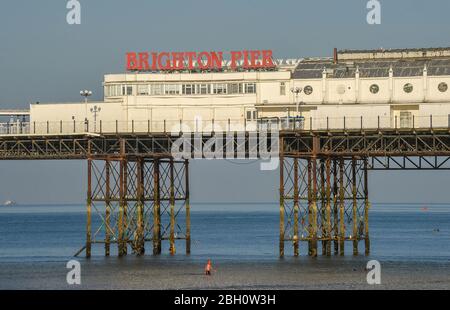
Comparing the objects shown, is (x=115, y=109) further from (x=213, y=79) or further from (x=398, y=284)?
(x=398, y=284)

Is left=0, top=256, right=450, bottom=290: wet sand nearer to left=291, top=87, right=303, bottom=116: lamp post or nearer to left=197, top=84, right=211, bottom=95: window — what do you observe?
left=291, top=87, right=303, bottom=116: lamp post

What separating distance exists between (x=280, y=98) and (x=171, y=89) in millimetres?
9785

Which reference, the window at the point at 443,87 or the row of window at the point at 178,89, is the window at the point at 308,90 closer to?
the row of window at the point at 178,89

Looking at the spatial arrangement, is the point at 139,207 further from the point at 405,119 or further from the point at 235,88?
the point at 405,119

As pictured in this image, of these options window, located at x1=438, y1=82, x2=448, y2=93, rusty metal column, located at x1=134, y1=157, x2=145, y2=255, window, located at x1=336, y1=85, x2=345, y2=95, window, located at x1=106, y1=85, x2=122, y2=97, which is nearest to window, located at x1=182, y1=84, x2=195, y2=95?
window, located at x1=106, y1=85, x2=122, y2=97

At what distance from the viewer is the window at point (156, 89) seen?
12269cm

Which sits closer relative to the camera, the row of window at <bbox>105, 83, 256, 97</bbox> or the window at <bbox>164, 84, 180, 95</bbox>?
the row of window at <bbox>105, 83, 256, 97</bbox>

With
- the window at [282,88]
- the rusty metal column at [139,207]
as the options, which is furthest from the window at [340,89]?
the rusty metal column at [139,207]

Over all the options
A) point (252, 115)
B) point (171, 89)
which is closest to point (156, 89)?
point (171, 89)

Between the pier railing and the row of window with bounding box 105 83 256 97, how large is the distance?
9.74ft

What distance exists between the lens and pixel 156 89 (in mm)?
122875

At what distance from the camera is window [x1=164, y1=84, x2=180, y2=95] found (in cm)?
12231
